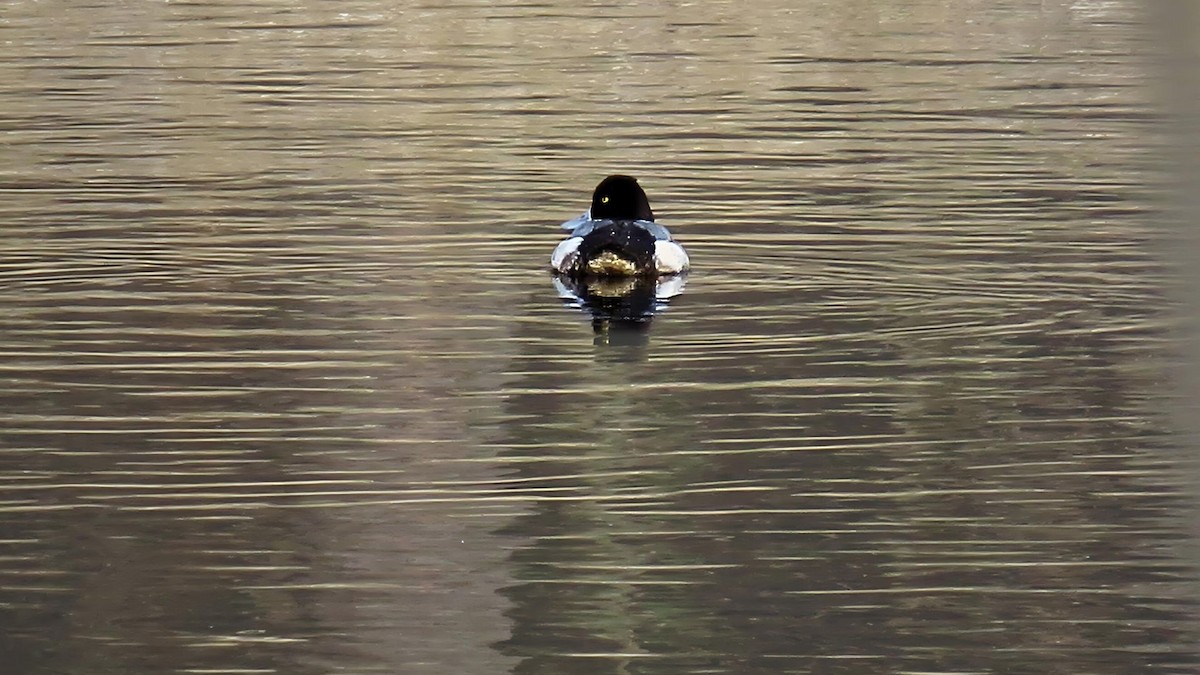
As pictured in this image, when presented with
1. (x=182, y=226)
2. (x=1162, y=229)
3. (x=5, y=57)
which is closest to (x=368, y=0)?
(x=5, y=57)

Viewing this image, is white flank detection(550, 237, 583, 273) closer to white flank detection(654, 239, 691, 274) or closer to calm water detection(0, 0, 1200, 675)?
calm water detection(0, 0, 1200, 675)

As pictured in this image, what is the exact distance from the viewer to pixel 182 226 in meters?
17.5

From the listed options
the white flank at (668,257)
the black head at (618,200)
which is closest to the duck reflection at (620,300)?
the white flank at (668,257)

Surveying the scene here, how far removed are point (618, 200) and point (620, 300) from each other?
5.23ft

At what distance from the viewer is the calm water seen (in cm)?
736

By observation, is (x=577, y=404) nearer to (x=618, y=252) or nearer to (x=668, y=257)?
(x=668, y=257)

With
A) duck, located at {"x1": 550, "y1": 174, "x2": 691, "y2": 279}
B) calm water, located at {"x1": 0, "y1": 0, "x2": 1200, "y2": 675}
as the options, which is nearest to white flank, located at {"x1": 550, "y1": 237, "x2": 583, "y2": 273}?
duck, located at {"x1": 550, "y1": 174, "x2": 691, "y2": 279}

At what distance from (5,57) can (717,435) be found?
2506 cm

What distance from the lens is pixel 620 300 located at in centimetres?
1483

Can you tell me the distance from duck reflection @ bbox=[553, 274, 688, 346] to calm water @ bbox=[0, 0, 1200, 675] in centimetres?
11

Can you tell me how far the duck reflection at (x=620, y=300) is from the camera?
13.4 meters

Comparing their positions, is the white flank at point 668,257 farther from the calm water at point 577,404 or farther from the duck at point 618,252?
the calm water at point 577,404

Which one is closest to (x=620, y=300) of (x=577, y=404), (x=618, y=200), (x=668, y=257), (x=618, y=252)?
(x=668, y=257)

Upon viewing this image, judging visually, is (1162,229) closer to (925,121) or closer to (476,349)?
(476,349)
